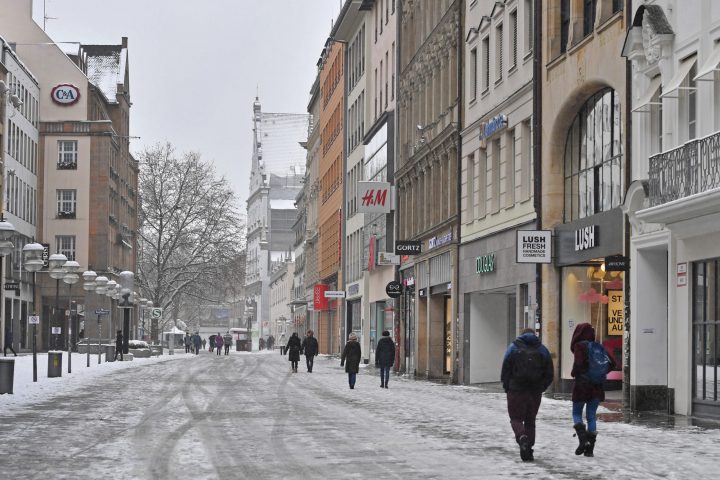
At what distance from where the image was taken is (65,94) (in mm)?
94000

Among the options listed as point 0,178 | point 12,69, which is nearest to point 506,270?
point 0,178

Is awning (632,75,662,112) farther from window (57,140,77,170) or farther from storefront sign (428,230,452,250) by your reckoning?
window (57,140,77,170)

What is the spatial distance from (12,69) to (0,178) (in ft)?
36.0

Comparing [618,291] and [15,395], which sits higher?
[618,291]

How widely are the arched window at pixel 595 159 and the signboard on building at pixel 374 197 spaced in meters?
23.6

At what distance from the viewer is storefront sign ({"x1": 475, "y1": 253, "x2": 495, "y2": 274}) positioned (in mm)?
38156

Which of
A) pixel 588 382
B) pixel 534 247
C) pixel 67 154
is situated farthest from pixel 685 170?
pixel 67 154

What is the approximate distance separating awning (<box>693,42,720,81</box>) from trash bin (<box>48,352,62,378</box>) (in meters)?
25.0

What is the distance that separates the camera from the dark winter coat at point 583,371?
52.9 ft

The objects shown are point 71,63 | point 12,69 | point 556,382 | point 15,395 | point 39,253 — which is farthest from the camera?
point 71,63

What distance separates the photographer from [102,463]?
15.3 meters

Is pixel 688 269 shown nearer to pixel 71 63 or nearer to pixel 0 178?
pixel 0 178

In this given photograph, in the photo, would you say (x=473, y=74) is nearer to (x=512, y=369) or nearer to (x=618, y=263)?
(x=618, y=263)

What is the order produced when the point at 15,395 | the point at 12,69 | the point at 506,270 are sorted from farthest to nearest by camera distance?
1. the point at 12,69
2. the point at 506,270
3. the point at 15,395
